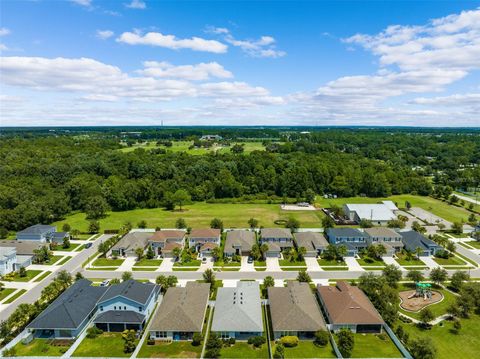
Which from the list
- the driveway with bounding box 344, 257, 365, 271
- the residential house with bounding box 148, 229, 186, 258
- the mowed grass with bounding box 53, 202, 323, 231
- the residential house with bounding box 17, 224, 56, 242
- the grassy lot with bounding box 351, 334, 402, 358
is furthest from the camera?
the mowed grass with bounding box 53, 202, 323, 231

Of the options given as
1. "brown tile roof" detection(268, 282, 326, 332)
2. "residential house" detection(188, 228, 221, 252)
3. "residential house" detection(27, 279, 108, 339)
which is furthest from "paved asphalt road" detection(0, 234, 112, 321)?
"brown tile roof" detection(268, 282, 326, 332)

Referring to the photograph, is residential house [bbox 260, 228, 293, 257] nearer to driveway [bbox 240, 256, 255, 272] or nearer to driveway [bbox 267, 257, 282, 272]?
driveway [bbox 267, 257, 282, 272]

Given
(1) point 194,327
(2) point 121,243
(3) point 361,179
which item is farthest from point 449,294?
(3) point 361,179

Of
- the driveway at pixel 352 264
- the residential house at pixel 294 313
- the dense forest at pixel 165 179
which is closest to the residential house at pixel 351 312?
the residential house at pixel 294 313

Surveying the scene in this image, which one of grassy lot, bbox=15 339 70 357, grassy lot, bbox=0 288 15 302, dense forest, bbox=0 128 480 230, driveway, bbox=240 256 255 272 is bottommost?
grassy lot, bbox=0 288 15 302

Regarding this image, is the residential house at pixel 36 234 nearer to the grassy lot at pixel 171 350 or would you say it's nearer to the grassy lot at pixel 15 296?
the grassy lot at pixel 15 296

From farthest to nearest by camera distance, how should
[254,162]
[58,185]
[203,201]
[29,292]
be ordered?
[254,162]
[203,201]
[58,185]
[29,292]

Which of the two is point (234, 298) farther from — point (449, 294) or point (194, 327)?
point (449, 294)
